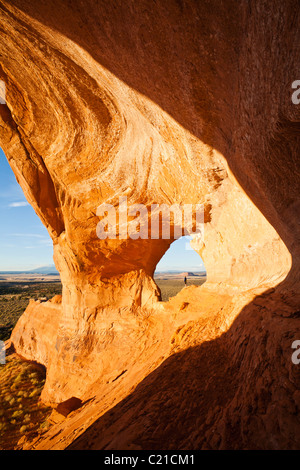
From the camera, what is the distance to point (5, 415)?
6.87 m

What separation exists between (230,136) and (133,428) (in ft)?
16.0

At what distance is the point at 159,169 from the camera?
5965mm

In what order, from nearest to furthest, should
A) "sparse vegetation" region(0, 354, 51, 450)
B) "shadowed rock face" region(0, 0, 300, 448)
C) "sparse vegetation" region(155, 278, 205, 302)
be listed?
"shadowed rock face" region(0, 0, 300, 448) → "sparse vegetation" region(0, 354, 51, 450) → "sparse vegetation" region(155, 278, 205, 302)

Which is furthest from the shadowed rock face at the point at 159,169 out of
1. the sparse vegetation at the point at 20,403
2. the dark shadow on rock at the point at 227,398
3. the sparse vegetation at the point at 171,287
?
the sparse vegetation at the point at 171,287

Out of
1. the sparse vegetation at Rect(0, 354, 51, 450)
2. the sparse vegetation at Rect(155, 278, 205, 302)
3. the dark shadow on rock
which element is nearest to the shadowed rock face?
the dark shadow on rock

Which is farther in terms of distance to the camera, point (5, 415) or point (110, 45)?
point (5, 415)

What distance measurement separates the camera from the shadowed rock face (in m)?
2.48

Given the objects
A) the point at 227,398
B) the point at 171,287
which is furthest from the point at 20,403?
the point at 171,287

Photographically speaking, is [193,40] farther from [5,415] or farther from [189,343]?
[5,415]

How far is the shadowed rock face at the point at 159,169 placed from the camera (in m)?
2.48

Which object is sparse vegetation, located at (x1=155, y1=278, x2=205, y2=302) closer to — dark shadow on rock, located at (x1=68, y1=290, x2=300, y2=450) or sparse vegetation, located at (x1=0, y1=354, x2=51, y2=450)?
sparse vegetation, located at (x1=0, y1=354, x2=51, y2=450)

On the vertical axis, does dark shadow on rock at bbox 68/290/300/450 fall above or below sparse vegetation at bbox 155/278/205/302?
above

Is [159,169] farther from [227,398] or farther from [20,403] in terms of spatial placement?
[20,403]
